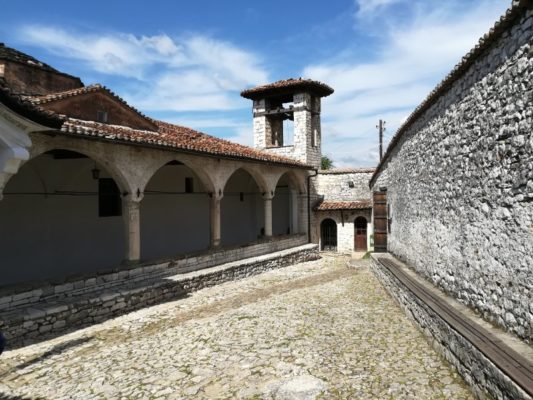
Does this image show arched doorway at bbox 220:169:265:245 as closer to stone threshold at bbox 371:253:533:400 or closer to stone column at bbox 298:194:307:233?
stone column at bbox 298:194:307:233

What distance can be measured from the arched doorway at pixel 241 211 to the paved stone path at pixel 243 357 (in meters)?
7.96

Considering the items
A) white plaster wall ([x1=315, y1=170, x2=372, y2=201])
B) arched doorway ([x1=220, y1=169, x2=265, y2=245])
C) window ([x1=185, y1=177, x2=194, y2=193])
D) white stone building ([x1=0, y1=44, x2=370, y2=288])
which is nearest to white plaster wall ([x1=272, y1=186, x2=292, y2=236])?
arched doorway ([x1=220, y1=169, x2=265, y2=245])

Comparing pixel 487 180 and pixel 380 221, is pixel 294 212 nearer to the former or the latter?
pixel 380 221

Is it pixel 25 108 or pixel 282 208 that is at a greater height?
pixel 25 108

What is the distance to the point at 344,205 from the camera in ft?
59.7

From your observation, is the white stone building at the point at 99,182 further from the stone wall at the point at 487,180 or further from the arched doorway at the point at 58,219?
the stone wall at the point at 487,180

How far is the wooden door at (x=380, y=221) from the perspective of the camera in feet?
44.7

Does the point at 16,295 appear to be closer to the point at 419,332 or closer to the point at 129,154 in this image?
the point at 129,154

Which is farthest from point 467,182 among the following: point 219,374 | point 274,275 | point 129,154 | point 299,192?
point 299,192

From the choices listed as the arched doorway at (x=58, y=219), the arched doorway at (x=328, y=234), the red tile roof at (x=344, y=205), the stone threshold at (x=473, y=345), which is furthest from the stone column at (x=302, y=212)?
the stone threshold at (x=473, y=345)

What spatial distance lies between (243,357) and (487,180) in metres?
3.94

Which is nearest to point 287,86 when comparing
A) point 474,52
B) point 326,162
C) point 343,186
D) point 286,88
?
point 286,88

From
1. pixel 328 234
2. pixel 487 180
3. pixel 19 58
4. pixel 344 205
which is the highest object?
pixel 19 58

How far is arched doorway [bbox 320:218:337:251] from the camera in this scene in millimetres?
18922
